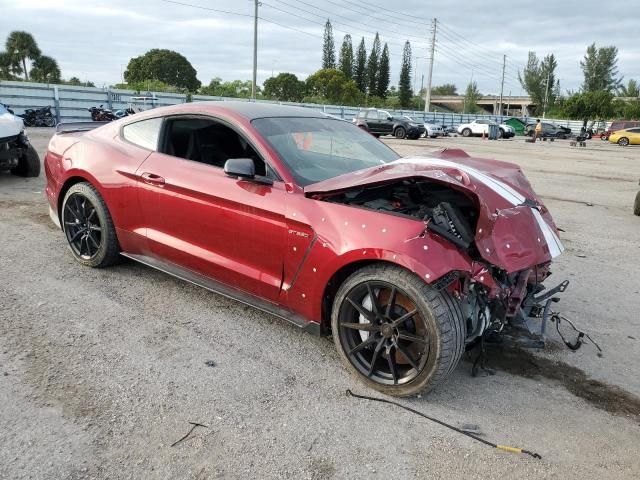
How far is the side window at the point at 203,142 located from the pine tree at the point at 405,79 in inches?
3931

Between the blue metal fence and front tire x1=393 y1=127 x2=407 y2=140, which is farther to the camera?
front tire x1=393 y1=127 x2=407 y2=140

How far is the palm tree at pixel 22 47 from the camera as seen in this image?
66.9m

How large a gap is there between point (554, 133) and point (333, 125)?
4287 centimetres

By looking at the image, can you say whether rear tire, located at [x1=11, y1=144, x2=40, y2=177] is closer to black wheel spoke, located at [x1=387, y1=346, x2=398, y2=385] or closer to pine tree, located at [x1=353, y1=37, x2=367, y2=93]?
black wheel spoke, located at [x1=387, y1=346, x2=398, y2=385]

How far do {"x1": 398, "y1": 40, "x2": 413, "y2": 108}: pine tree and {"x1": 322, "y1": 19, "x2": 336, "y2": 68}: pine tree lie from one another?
14.4 metres

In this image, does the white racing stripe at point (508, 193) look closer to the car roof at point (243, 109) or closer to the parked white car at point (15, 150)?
the car roof at point (243, 109)

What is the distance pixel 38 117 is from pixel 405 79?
8633 cm

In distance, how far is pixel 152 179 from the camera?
4.07 m

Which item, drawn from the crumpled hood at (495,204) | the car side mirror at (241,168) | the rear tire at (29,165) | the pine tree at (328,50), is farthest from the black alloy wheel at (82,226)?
the pine tree at (328,50)

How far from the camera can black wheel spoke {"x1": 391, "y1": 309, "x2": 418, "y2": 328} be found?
2.88 metres

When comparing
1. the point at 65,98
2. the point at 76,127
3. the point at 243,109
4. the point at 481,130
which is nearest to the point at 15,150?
the point at 76,127

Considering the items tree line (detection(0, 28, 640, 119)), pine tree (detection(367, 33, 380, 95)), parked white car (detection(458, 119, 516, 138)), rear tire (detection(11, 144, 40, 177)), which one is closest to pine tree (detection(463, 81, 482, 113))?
tree line (detection(0, 28, 640, 119))

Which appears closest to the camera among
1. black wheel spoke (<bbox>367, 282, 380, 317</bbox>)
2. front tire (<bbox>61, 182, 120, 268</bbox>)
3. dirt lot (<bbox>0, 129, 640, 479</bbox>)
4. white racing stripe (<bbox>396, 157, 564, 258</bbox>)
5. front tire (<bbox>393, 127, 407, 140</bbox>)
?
dirt lot (<bbox>0, 129, 640, 479</bbox>)

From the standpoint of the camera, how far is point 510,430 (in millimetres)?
2754
